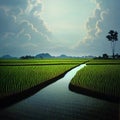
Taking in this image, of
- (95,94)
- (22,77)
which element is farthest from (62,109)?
(22,77)

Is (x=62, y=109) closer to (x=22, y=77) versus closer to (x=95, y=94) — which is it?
(x=95, y=94)

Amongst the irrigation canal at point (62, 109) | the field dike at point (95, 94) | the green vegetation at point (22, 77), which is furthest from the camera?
the green vegetation at point (22, 77)

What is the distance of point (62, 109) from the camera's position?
512 cm

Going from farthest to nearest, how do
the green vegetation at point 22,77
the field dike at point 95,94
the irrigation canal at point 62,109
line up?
the green vegetation at point 22,77 < the field dike at point 95,94 < the irrigation canal at point 62,109

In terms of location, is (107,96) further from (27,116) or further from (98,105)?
(27,116)

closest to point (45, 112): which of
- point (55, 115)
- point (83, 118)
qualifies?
point (55, 115)

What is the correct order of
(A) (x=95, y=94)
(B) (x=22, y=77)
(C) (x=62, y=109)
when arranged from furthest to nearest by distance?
(B) (x=22, y=77), (A) (x=95, y=94), (C) (x=62, y=109)

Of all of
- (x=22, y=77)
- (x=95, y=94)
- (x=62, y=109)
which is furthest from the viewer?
(x=22, y=77)

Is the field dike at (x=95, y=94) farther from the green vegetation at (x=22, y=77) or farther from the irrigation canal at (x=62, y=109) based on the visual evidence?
the green vegetation at (x=22, y=77)

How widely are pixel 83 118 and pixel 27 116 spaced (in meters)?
0.97

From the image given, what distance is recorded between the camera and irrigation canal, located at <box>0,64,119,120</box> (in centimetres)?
457

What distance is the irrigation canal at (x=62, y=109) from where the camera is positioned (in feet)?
15.0

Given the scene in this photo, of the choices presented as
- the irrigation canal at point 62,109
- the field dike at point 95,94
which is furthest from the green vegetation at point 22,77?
the field dike at point 95,94

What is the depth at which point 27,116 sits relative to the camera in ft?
15.1
